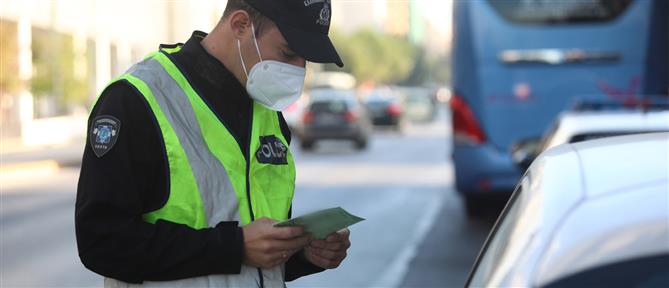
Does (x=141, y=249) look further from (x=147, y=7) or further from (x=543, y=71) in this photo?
(x=147, y=7)

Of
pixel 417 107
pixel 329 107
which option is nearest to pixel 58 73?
pixel 329 107

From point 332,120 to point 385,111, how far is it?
45.9 feet

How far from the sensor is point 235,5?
3006 millimetres

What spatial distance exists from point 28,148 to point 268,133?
2878cm

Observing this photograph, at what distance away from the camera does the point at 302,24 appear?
2980 mm

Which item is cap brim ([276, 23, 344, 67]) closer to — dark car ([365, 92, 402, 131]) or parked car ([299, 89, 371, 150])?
parked car ([299, 89, 371, 150])

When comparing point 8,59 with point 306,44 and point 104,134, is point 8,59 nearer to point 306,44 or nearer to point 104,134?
point 306,44

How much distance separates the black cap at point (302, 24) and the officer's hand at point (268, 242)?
0.43 m

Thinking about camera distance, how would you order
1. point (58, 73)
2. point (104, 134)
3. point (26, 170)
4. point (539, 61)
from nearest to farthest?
point (104, 134) < point (539, 61) < point (26, 170) < point (58, 73)

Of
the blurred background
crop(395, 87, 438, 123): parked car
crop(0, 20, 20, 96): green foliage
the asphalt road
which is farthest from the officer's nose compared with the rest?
crop(395, 87, 438, 123): parked car

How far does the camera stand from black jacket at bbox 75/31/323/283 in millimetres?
2713

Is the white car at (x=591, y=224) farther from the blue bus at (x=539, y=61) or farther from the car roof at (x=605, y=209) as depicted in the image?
the blue bus at (x=539, y=61)

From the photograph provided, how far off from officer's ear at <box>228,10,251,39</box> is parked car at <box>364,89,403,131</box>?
132ft

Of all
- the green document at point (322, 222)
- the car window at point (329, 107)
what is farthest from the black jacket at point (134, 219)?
the car window at point (329, 107)
